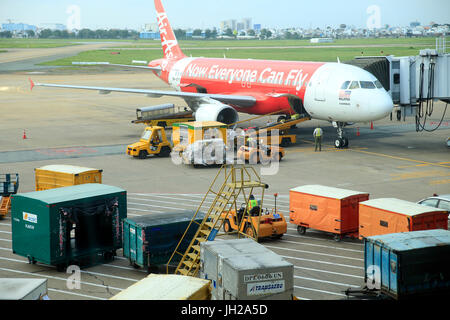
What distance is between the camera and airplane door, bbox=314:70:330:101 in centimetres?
3928

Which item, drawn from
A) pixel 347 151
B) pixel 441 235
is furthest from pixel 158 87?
pixel 441 235

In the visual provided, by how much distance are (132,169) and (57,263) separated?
1578 centimetres

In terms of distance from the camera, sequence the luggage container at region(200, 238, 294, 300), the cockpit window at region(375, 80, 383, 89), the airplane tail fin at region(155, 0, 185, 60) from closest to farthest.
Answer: the luggage container at region(200, 238, 294, 300), the cockpit window at region(375, 80, 383, 89), the airplane tail fin at region(155, 0, 185, 60)

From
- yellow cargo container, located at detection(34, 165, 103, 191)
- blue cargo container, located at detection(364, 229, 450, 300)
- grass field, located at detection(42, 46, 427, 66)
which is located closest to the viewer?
blue cargo container, located at detection(364, 229, 450, 300)

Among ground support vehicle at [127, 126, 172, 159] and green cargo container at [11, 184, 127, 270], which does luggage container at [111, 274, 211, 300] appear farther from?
ground support vehicle at [127, 126, 172, 159]

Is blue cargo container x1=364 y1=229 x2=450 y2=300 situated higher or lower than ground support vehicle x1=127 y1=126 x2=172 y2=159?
lower

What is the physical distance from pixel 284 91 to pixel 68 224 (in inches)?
987

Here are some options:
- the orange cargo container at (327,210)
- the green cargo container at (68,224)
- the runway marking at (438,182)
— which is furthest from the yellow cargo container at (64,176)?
the runway marking at (438,182)

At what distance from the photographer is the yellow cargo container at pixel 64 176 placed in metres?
26.6

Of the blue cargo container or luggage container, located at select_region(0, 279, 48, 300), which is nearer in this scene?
luggage container, located at select_region(0, 279, 48, 300)

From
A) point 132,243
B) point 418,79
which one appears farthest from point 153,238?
point 418,79

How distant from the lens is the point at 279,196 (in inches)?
1152

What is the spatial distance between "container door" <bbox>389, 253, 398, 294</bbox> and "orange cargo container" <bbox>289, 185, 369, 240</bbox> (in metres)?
5.98

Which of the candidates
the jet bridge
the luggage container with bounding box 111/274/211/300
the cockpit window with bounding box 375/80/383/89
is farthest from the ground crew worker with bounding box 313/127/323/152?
the luggage container with bounding box 111/274/211/300
